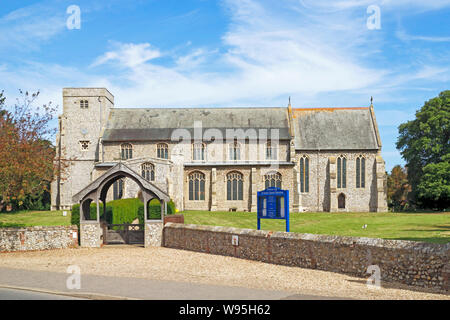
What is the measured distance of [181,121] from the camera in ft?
155

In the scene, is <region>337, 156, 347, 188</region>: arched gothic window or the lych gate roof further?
<region>337, 156, 347, 188</region>: arched gothic window

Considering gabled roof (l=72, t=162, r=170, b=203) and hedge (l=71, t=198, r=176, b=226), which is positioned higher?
gabled roof (l=72, t=162, r=170, b=203)

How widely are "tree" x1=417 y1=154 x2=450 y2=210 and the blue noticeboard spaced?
30225 millimetres

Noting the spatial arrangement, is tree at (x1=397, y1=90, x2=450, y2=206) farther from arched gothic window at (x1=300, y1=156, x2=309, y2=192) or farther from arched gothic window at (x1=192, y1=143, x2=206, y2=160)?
arched gothic window at (x1=192, y1=143, x2=206, y2=160)

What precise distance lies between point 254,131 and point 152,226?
27932 millimetres

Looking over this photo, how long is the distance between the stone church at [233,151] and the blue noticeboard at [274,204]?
84.4ft

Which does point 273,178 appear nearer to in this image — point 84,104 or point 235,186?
point 235,186

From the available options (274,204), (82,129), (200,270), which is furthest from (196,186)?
(200,270)

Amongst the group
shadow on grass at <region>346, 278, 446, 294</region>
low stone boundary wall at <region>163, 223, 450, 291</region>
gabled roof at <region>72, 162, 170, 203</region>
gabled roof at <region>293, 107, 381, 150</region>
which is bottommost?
shadow on grass at <region>346, 278, 446, 294</region>

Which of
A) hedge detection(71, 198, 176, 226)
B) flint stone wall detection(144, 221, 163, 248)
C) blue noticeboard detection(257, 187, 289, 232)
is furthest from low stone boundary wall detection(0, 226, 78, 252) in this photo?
blue noticeboard detection(257, 187, 289, 232)

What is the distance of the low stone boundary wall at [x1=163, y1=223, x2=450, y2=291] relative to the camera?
1029 cm

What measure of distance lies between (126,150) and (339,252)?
35.6 meters
